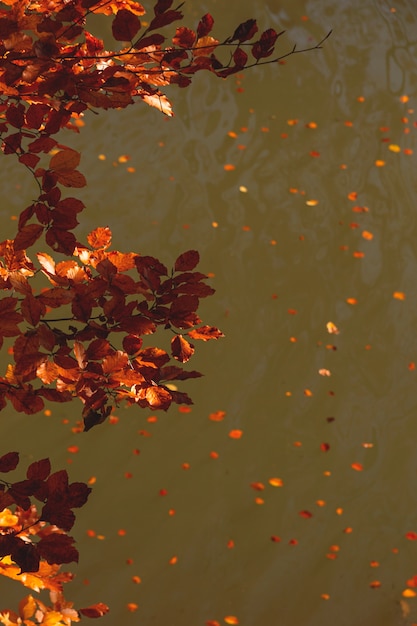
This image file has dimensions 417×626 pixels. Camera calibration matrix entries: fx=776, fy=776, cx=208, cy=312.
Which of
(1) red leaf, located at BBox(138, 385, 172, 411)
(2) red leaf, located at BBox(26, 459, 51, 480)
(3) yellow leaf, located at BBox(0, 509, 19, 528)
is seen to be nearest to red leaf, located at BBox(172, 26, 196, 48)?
(1) red leaf, located at BBox(138, 385, 172, 411)

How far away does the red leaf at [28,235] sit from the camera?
158 cm

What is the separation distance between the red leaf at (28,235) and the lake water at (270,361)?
9.78 ft

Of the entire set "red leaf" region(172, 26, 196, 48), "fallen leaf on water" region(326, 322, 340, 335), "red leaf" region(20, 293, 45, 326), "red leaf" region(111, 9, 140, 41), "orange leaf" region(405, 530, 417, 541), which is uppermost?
"red leaf" region(111, 9, 140, 41)

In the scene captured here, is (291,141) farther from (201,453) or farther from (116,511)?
(116,511)

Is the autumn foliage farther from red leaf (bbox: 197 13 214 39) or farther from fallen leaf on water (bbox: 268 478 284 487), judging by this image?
fallen leaf on water (bbox: 268 478 284 487)

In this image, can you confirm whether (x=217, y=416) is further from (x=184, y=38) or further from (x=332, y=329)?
(x=184, y=38)

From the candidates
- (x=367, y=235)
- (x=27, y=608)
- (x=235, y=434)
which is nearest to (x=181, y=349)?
(x=27, y=608)

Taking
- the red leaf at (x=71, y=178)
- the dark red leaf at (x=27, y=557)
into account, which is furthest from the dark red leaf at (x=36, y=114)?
the dark red leaf at (x=27, y=557)

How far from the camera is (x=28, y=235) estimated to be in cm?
159

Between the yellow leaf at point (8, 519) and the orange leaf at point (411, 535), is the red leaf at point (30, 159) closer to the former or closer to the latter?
the yellow leaf at point (8, 519)

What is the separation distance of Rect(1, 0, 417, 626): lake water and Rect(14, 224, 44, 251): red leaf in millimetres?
2982

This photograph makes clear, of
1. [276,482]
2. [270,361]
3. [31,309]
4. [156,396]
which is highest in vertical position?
[31,309]

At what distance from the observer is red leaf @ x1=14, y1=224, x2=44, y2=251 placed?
5.17 ft

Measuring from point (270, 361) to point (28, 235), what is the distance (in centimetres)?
351
